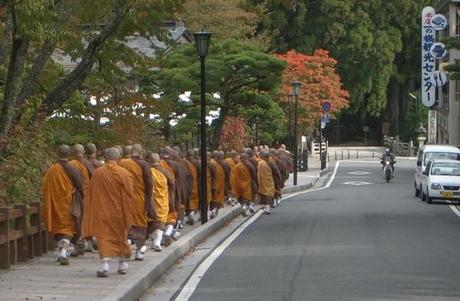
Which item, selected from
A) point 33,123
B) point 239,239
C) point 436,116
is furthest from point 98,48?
point 436,116

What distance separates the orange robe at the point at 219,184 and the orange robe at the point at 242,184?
A: 1220 mm

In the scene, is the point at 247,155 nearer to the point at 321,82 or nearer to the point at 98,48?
the point at 98,48

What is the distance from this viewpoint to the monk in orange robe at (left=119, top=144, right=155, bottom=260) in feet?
45.3

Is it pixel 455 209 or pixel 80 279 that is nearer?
pixel 80 279

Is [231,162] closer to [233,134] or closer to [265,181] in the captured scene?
[265,181]

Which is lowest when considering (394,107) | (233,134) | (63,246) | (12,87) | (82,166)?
(63,246)

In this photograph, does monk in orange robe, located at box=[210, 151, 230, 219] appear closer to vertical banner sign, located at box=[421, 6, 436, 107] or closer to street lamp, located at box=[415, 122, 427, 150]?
vertical banner sign, located at box=[421, 6, 436, 107]

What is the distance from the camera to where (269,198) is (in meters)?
27.4

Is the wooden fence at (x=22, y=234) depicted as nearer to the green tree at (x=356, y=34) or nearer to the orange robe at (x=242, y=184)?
the orange robe at (x=242, y=184)

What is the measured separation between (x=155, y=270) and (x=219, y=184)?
36.5 feet

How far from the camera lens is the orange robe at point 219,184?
24341 millimetres

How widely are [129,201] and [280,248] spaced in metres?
5.79

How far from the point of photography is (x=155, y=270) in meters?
13.4

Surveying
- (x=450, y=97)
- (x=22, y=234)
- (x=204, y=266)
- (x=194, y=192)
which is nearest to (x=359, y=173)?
(x=450, y=97)
